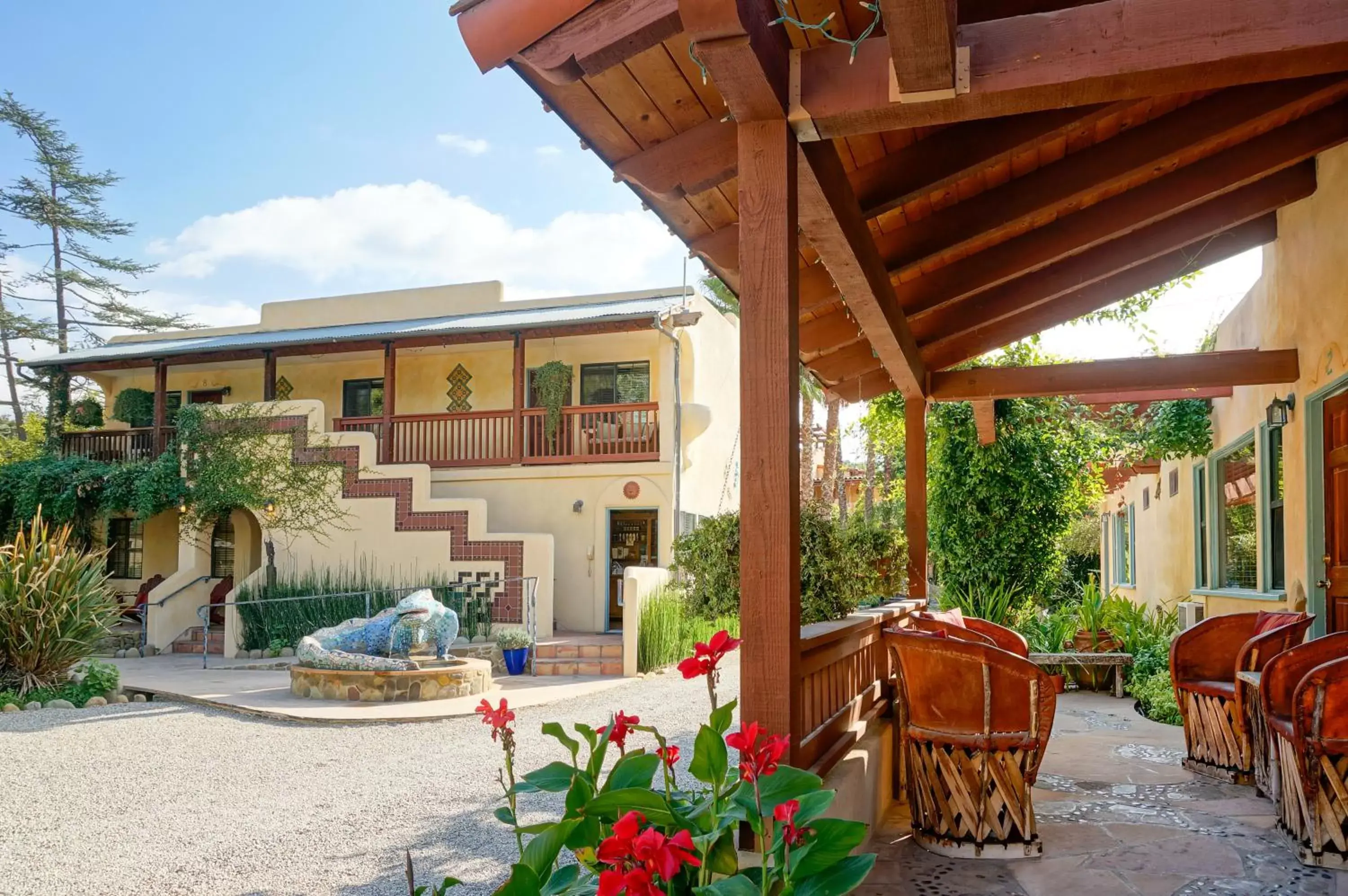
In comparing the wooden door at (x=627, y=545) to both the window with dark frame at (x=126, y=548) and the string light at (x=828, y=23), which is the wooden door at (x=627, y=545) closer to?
the window with dark frame at (x=126, y=548)

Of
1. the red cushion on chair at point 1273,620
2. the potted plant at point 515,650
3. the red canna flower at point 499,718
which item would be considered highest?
the red canna flower at point 499,718

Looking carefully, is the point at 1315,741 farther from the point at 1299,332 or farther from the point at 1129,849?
the point at 1299,332

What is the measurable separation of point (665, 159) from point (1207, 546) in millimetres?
7318

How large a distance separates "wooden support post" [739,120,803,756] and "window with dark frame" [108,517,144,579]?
17.5 meters

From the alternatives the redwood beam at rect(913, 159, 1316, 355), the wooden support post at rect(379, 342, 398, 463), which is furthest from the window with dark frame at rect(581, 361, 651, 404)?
the redwood beam at rect(913, 159, 1316, 355)

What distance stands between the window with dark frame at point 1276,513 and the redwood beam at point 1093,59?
4.75 m

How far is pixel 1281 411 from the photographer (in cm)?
624

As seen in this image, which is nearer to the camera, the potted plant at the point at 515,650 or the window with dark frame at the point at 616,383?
the potted plant at the point at 515,650

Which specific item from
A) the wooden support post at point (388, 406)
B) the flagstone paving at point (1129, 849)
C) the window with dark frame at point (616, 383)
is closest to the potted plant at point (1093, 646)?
the flagstone paving at point (1129, 849)

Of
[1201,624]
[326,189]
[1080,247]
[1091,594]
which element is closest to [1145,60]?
[1080,247]

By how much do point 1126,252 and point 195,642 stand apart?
13.0 m

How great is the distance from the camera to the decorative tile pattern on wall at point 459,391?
1681cm

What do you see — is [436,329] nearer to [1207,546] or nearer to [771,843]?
[1207,546]

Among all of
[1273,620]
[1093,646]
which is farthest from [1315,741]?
[1093,646]
